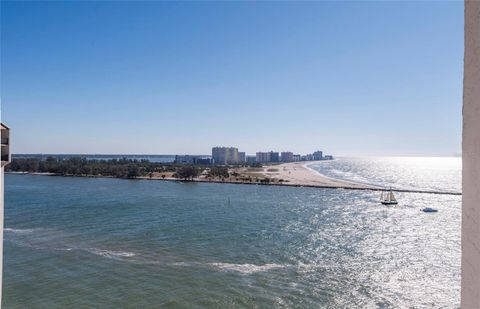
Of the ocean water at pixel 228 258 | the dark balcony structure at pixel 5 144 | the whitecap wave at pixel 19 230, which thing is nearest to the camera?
the dark balcony structure at pixel 5 144

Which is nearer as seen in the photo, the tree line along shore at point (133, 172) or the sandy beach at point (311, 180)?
the sandy beach at point (311, 180)

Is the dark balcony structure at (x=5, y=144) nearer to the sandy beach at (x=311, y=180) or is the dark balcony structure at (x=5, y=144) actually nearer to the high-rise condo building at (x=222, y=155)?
the sandy beach at (x=311, y=180)

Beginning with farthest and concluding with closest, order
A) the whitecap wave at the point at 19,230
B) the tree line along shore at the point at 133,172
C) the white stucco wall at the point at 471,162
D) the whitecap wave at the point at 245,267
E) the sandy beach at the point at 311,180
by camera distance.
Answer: the tree line along shore at the point at 133,172, the sandy beach at the point at 311,180, the whitecap wave at the point at 19,230, the whitecap wave at the point at 245,267, the white stucco wall at the point at 471,162

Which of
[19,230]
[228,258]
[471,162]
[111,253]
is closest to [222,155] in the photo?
[19,230]

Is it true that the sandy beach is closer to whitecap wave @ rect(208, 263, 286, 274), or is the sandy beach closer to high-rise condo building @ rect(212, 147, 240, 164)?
whitecap wave @ rect(208, 263, 286, 274)

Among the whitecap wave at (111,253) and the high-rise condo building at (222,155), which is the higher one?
the high-rise condo building at (222,155)

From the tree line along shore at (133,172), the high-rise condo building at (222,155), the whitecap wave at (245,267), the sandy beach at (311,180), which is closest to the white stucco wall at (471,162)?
the whitecap wave at (245,267)

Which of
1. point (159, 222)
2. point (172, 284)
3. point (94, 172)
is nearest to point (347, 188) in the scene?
point (159, 222)
